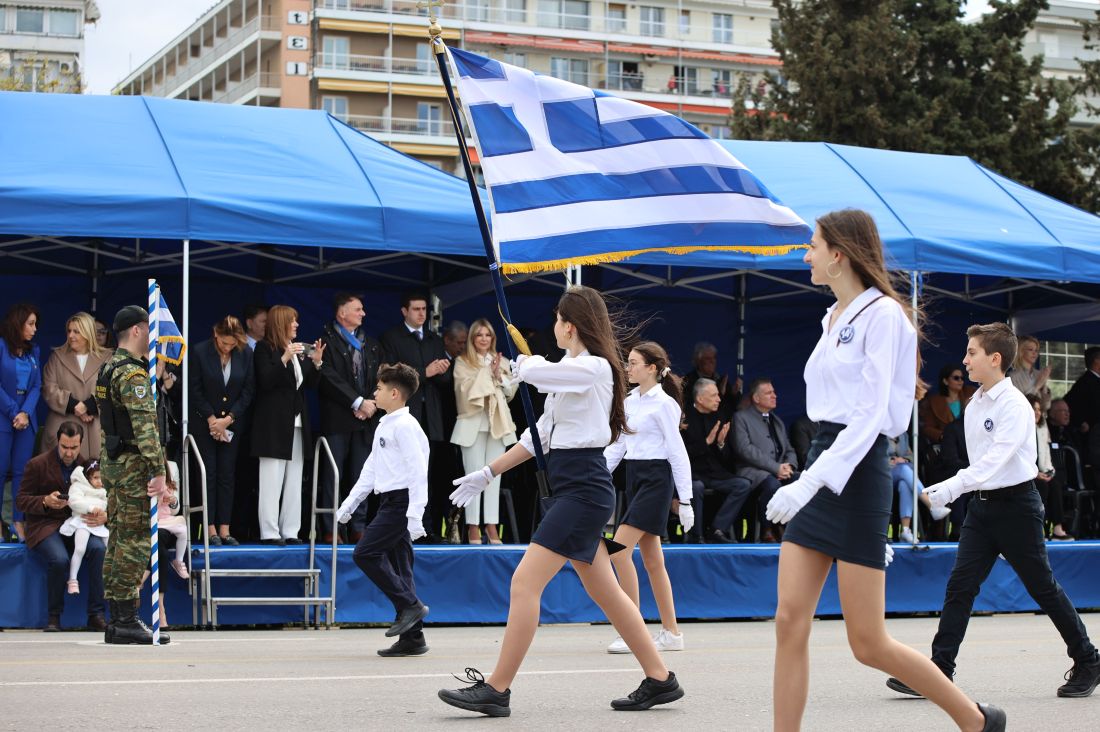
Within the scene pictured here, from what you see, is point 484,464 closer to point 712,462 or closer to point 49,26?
point 712,462

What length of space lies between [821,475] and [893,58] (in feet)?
104

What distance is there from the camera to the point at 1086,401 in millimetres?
17250

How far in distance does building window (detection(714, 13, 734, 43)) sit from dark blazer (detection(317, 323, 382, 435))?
247 ft

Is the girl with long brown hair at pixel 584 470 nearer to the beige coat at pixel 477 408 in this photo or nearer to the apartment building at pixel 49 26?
the beige coat at pixel 477 408

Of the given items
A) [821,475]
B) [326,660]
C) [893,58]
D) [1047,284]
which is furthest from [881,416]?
[893,58]

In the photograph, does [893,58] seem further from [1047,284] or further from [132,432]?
[132,432]

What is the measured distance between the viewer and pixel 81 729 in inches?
254

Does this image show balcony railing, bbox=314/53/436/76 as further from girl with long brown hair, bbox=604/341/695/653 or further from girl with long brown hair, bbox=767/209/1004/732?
girl with long brown hair, bbox=767/209/1004/732

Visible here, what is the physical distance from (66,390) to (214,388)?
1197 mm

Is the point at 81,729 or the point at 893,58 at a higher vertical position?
the point at 893,58

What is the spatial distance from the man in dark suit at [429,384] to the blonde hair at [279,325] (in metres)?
1.18

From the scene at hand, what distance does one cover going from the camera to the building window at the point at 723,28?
85812 mm

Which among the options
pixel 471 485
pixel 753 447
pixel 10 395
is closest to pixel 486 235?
pixel 471 485

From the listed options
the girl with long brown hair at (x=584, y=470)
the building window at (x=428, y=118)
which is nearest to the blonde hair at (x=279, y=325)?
the girl with long brown hair at (x=584, y=470)
